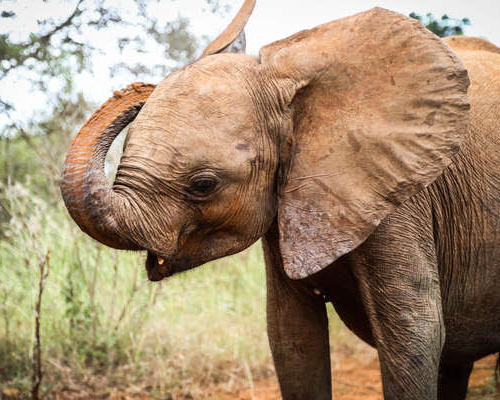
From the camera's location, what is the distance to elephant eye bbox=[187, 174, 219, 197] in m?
2.49

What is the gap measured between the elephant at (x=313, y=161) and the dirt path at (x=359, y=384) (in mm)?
2777

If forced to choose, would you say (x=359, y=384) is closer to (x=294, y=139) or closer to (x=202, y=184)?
(x=294, y=139)

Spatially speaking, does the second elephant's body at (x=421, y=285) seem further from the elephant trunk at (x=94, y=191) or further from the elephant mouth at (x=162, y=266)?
the elephant trunk at (x=94, y=191)

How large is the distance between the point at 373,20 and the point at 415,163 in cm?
65

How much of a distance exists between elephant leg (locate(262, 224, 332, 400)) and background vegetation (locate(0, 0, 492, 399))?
180 centimetres

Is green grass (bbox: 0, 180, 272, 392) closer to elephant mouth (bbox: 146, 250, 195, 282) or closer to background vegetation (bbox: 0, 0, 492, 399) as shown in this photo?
background vegetation (bbox: 0, 0, 492, 399)

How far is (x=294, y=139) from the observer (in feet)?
9.03

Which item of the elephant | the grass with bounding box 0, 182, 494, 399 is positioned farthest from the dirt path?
the elephant

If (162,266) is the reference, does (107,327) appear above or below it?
below

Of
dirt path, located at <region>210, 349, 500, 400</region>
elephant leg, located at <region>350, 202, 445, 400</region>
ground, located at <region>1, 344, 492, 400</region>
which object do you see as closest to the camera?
elephant leg, located at <region>350, 202, 445, 400</region>

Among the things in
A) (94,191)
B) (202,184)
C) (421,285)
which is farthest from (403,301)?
(94,191)

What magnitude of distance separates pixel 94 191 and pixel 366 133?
3.72 ft

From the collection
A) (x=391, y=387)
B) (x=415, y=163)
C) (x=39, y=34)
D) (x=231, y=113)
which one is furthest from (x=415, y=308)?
(x=39, y=34)

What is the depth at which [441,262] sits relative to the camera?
3.19m
